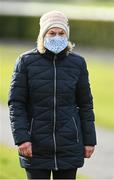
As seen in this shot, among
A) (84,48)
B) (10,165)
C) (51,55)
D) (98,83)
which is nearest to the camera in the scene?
(51,55)

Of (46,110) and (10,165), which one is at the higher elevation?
(46,110)

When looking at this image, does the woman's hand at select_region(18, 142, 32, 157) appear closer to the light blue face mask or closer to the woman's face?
the light blue face mask

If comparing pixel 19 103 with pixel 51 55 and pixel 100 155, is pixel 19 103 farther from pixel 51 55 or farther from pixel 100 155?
pixel 100 155

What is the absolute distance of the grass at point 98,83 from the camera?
14.6 m

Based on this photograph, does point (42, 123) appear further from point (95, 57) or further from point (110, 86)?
point (95, 57)

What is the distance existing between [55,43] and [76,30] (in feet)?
78.1

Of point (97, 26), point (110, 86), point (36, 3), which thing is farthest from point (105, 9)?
point (110, 86)

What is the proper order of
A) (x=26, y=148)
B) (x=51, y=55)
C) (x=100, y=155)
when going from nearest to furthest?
(x=26, y=148), (x=51, y=55), (x=100, y=155)

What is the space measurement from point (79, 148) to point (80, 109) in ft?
0.93

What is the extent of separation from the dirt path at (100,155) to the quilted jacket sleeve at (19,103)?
3106mm

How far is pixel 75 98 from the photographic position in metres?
6.54

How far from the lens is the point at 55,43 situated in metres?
6.41

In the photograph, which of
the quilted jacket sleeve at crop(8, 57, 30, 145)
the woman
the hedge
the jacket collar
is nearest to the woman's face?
the woman

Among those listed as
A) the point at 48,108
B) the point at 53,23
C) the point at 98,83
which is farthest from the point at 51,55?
the point at 98,83
